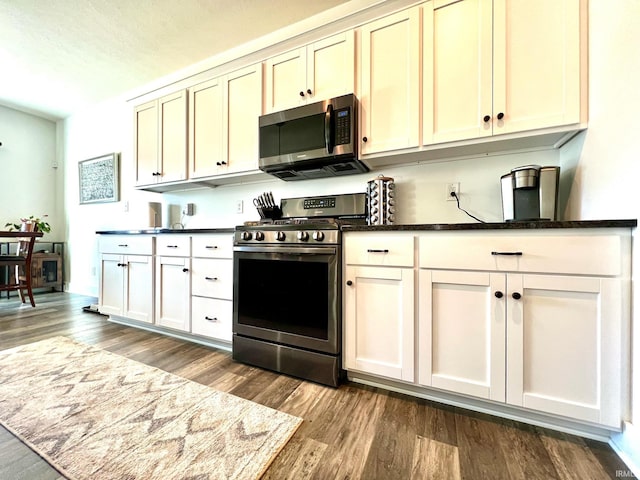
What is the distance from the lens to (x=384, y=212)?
1.82m

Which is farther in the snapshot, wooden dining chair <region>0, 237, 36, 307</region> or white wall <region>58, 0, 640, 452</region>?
wooden dining chair <region>0, 237, 36, 307</region>

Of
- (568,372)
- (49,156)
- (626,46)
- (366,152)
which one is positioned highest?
(49,156)

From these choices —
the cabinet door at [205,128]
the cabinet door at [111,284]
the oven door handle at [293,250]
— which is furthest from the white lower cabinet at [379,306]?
the cabinet door at [111,284]

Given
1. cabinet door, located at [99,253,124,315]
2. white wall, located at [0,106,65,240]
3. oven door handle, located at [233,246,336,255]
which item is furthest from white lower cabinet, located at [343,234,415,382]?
white wall, located at [0,106,65,240]

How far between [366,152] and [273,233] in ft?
2.72

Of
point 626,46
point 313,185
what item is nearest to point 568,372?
point 626,46

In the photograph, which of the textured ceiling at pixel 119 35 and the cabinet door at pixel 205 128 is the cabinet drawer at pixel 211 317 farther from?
the textured ceiling at pixel 119 35

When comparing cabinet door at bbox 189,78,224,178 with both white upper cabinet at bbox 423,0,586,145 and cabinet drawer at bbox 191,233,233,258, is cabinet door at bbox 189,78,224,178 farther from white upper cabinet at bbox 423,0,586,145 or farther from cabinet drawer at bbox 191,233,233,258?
white upper cabinet at bbox 423,0,586,145

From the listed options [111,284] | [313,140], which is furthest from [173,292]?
[313,140]

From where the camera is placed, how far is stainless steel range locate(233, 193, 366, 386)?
1519mm

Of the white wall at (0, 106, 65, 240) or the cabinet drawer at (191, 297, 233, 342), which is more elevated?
the white wall at (0, 106, 65, 240)

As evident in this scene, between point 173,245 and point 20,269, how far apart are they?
3086mm

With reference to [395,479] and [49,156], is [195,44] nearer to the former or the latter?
[395,479]

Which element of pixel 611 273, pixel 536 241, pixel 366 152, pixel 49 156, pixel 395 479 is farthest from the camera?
pixel 49 156
